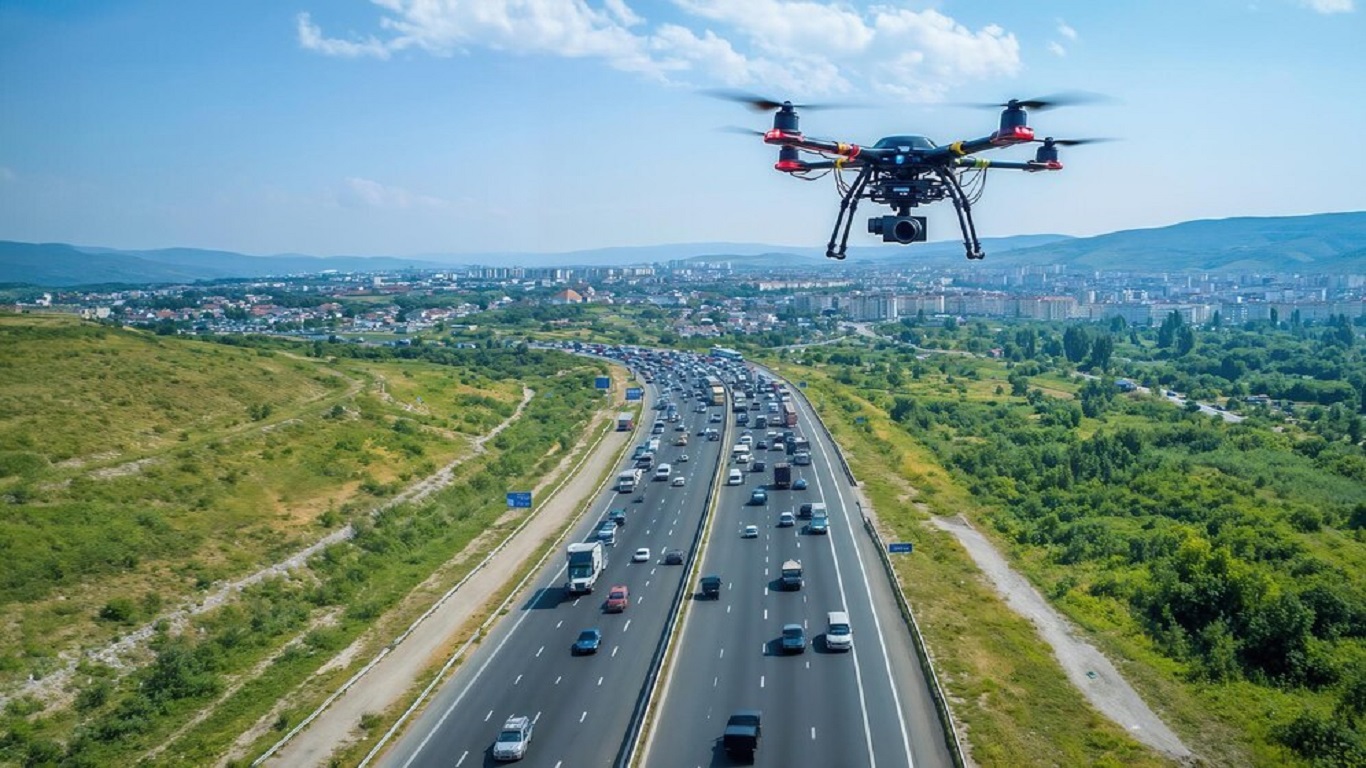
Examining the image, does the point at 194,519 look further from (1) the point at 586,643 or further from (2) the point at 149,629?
(1) the point at 586,643

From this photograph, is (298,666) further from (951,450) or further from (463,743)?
(951,450)

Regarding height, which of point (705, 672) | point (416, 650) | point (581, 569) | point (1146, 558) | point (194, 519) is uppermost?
point (194, 519)

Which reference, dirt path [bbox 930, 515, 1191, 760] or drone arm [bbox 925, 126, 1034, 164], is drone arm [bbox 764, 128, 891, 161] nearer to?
→ drone arm [bbox 925, 126, 1034, 164]

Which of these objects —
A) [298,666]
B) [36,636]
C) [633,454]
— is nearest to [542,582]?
[298,666]

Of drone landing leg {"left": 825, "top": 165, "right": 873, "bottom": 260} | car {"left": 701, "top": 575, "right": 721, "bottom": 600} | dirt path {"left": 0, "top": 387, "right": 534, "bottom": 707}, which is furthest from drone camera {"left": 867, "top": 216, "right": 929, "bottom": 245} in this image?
dirt path {"left": 0, "top": 387, "right": 534, "bottom": 707}

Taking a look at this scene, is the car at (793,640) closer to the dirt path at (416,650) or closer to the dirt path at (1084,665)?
the dirt path at (1084,665)

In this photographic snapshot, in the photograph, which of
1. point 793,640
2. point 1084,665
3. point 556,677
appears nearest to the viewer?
point 556,677

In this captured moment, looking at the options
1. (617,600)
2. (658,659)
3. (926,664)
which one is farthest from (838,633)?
(617,600)
